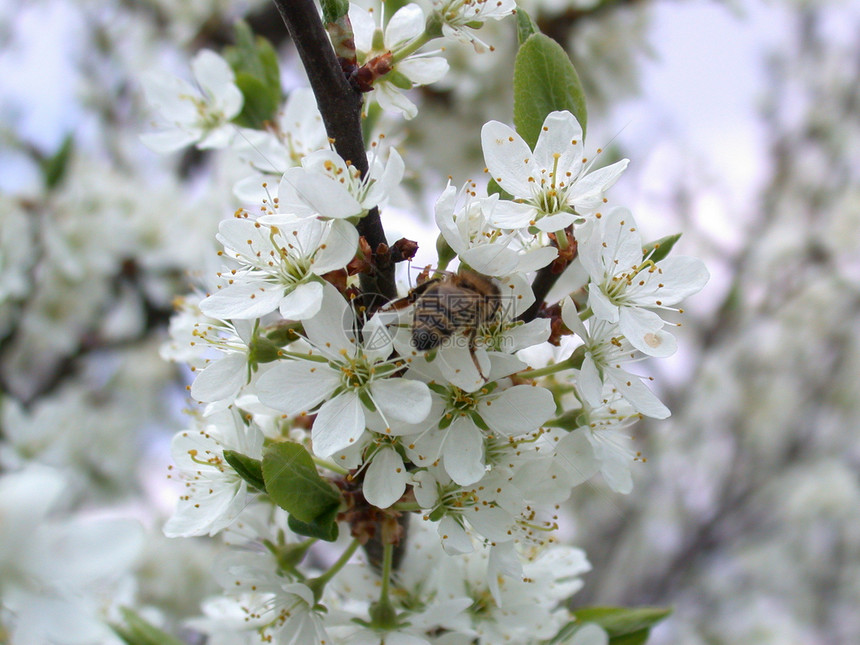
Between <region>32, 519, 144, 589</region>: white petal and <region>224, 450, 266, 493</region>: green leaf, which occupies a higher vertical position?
<region>32, 519, 144, 589</region>: white petal

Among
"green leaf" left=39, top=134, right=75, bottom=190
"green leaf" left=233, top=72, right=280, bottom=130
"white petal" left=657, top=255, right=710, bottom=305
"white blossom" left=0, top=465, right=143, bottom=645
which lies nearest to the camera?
"white blossom" left=0, top=465, right=143, bottom=645

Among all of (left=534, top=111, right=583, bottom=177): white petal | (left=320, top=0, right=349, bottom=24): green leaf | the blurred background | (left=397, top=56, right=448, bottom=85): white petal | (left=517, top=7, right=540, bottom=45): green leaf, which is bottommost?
the blurred background

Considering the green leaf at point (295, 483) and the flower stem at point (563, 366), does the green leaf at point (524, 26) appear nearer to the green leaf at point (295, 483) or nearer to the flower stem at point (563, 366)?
the flower stem at point (563, 366)

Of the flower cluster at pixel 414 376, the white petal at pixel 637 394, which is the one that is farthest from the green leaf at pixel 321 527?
the white petal at pixel 637 394

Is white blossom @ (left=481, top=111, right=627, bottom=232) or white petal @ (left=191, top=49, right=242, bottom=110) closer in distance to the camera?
white blossom @ (left=481, top=111, right=627, bottom=232)

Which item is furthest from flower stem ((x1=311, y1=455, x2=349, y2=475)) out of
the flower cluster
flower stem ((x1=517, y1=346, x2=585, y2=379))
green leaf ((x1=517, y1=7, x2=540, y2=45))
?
green leaf ((x1=517, y1=7, x2=540, y2=45))

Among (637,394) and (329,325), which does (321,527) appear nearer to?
(329,325)

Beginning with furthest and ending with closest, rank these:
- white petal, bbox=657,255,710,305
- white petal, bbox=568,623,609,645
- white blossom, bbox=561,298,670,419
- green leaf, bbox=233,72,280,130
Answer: green leaf, bbox=233,72,280,130
white petal, bbox=568,623,609,645
white petal, bbox=657,255,710,305
white blossom, bbox=561,298,670,419

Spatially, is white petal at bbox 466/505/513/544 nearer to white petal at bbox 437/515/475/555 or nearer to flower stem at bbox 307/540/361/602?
white petal at bbox 437/515/475/555
